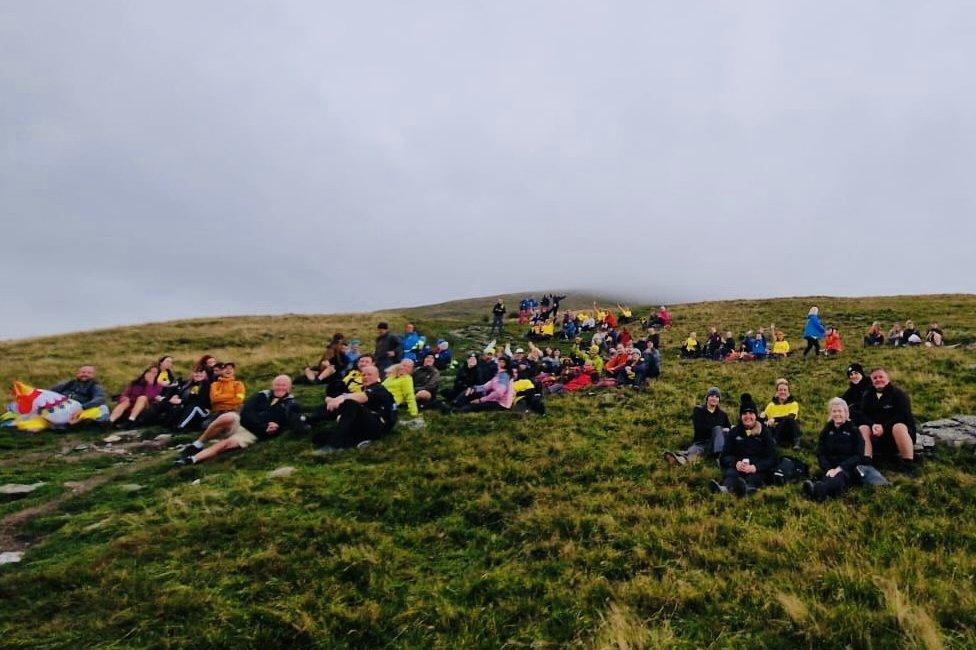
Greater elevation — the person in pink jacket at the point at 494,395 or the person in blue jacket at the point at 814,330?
the person in blue jacket at the point at 814,330

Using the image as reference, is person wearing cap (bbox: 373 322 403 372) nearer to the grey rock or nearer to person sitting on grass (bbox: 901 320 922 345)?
the grey rock

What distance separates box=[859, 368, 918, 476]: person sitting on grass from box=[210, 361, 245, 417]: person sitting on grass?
48.6 feet

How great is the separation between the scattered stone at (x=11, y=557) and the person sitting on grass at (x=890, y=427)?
13.1 meters

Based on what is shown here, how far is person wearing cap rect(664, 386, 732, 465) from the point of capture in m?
10.4

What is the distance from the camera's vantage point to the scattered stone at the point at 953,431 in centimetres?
968

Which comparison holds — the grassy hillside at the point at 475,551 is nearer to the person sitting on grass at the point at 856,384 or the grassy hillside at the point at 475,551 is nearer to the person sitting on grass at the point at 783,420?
the person sitting on grass at the point at 783,420

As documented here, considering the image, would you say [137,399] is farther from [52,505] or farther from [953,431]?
[953,431]

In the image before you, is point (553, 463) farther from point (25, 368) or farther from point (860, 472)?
point (25, 368)

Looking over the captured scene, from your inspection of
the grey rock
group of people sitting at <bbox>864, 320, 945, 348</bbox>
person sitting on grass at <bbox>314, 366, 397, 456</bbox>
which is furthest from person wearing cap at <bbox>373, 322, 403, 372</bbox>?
group of people sitting at <bbox>864, 320, 945, 348</bbox>

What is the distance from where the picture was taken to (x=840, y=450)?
919 centimetres

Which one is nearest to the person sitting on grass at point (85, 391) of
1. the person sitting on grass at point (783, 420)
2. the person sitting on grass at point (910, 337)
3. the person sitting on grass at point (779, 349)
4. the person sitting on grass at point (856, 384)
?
the person sitting on grass at point (783, 420)

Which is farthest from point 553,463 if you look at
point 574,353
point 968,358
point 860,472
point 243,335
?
point 243,335

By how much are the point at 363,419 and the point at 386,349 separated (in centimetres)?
831

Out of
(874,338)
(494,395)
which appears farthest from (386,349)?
(874,338)
